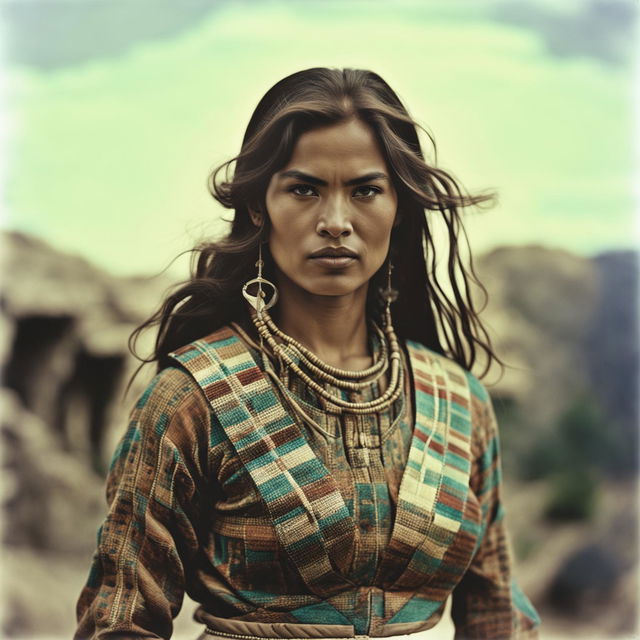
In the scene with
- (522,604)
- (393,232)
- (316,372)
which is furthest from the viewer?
(522,604)

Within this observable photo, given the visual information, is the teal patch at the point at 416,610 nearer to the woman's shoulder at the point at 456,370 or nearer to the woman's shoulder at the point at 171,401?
the woman's shoulder at the point at 456,370

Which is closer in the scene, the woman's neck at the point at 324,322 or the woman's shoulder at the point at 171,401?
the woman's shoulder at the point at 171,401

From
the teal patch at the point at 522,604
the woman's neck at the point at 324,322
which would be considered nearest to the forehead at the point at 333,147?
the woman's neck at the point at 324,322

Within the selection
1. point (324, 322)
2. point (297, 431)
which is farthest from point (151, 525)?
point (324, 322)

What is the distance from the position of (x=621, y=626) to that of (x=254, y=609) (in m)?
9.72

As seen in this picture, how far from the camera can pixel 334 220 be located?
2.34 m

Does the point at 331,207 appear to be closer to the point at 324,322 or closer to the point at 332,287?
the point at 332,287

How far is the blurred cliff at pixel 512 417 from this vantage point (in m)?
9.85

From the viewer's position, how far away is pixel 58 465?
10.1 metres

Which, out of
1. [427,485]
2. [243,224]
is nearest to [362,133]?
[243,224]

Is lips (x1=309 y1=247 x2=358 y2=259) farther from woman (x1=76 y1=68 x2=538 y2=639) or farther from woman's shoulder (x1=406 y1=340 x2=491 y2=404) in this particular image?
woman's shoulder (x1=406 y1=340 x2=491 y2=404)

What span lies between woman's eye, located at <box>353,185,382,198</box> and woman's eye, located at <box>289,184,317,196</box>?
0.11 m

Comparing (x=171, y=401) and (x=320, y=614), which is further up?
(x=171, y=401)

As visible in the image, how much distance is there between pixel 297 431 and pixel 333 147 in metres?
0.73
